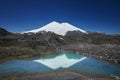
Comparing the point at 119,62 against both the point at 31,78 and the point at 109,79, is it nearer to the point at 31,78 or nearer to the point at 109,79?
the point at 109,79

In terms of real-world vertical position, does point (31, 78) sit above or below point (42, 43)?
below

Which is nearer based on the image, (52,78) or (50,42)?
(52,78)

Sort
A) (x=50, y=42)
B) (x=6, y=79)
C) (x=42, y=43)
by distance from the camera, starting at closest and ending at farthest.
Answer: (x=6, y=79) → (x=42, y=43) → (x=50, y=42)

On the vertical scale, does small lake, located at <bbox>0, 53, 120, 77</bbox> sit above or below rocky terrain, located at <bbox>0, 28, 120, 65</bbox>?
below

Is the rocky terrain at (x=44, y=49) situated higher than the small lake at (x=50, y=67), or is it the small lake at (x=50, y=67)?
the rocky terrain at (x=44, y=49)

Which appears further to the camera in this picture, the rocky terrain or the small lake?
the rocky terrain

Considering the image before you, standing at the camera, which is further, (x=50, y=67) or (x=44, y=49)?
(x=44, y=49)

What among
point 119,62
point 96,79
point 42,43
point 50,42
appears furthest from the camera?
point 50,42

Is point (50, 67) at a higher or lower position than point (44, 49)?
lower

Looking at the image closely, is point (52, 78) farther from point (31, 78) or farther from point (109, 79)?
point (109, 79)

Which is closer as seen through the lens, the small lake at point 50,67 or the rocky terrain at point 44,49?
the small lake at point 50,67

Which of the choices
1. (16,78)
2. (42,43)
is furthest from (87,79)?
(42,43)
